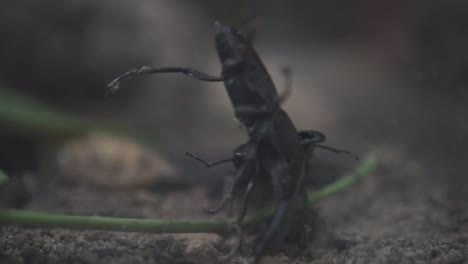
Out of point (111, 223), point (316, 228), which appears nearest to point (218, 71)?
point (316, 228)

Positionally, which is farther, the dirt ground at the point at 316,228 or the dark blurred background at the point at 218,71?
the dark blurred background at the point at 218,71

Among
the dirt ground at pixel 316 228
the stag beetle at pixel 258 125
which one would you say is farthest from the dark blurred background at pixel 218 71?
the stag beetle at pixel 258 125

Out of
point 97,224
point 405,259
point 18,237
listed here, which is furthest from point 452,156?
point 18,237

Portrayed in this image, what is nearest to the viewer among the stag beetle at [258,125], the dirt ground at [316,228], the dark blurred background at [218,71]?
the stag beetle at [258,125]

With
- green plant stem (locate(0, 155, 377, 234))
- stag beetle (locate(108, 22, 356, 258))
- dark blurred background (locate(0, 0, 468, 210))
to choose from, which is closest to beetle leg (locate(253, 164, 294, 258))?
stag beetle (locate(108, 22, 356, 258))

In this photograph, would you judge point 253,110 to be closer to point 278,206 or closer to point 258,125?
point 258,125

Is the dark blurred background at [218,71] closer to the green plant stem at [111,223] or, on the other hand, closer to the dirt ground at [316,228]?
the dirt ground at [316,228]

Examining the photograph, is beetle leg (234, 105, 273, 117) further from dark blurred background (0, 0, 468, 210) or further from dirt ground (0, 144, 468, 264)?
dark blurred background (0, 0, 468, 210)
